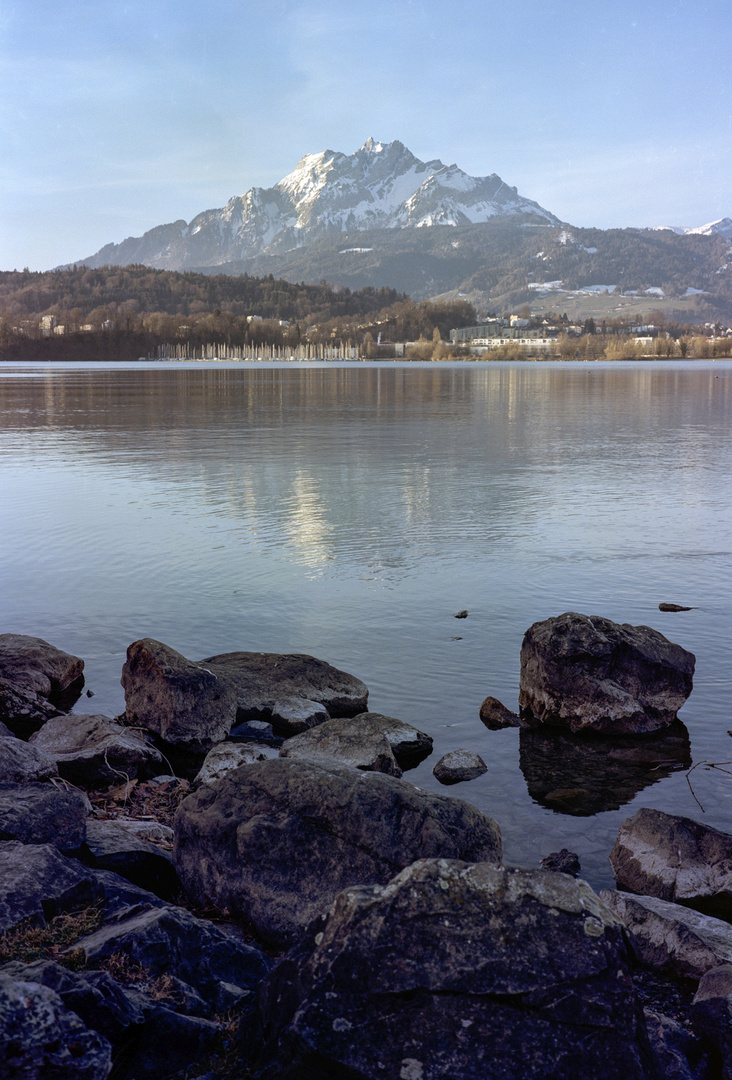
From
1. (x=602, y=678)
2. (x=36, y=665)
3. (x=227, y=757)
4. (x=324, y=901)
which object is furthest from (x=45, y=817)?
(x=602, y=678)

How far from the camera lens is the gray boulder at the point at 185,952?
4625 mm

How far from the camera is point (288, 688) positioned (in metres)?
10.4

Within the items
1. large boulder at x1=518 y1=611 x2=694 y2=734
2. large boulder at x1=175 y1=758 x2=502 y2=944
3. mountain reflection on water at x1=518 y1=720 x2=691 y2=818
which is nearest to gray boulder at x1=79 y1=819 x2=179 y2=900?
large boulder at x1=175 y1=758 x2=502 y2=944

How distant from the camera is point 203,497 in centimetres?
2441

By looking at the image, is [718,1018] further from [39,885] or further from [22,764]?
[22,764]

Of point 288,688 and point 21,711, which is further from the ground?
point 288,688

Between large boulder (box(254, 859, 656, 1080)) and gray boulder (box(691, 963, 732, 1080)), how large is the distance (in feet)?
2.49

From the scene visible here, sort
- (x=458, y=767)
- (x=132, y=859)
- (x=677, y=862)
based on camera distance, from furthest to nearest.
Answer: (x=458, y=767) < (x=677, y=862) < (x=132, y=859)

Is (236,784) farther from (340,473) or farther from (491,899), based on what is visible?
(340,473)

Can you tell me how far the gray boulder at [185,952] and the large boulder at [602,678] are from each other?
5.89 m

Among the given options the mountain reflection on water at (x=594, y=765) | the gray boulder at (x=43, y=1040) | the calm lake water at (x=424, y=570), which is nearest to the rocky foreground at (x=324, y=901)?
the gray boulder at (x=43, y=1040)

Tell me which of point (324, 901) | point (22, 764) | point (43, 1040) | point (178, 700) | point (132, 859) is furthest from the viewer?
point (178, 700)

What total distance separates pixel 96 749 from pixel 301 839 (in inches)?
138

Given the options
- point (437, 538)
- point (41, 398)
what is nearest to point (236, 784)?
point (437, 538)
